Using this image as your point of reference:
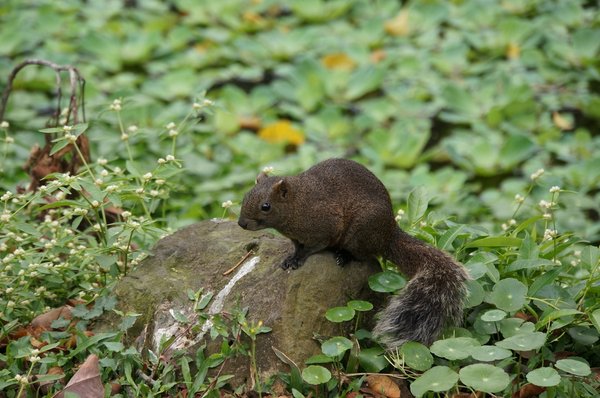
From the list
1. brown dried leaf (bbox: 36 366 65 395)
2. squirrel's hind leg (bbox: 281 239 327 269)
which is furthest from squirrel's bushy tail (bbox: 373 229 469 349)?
brown dried leaf (bbox: 36 366 65 395)

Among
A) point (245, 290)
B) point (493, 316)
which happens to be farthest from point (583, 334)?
point (245, 290)

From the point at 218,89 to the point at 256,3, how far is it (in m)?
1.59

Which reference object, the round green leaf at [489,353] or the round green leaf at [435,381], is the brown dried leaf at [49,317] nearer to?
the round green leaf at [435,381]

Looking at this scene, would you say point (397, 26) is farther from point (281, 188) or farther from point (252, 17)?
point (281, 188)

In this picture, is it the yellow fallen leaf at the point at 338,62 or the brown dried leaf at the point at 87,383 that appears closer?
the brown dried leaf at the point at 87,383

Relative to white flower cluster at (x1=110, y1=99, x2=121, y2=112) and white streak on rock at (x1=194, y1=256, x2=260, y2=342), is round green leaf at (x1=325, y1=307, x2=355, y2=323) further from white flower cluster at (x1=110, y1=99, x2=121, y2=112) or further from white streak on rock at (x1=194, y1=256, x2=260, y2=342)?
white flower cluster at (x1=110, y1=99, x2=121, y2=112)

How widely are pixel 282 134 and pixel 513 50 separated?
7.93 feet

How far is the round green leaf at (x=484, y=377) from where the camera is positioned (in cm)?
325

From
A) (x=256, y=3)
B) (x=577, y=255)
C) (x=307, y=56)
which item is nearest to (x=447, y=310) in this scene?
(x=577, y=255)

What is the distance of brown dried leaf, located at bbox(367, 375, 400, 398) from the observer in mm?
3494

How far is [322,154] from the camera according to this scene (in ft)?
23.5

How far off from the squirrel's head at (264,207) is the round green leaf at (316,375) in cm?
76

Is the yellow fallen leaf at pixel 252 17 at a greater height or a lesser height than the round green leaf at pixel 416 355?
lesser

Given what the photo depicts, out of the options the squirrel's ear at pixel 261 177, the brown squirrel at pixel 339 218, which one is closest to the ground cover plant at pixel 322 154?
the brown squirrel at pixel 339 218
